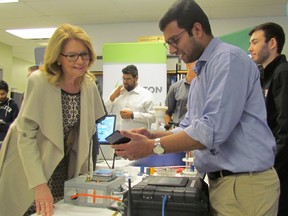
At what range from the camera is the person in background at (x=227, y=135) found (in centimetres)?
112

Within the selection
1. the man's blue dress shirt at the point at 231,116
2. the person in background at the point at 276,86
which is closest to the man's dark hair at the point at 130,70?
the person in background at the point at 276,86

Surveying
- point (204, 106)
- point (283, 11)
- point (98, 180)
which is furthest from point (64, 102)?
point (283, 11)

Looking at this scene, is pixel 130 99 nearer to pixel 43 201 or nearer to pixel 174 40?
pixel 43 201

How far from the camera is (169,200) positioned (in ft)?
3.87

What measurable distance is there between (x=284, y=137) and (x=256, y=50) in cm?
80

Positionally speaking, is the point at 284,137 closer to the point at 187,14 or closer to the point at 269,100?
the point at 269,100

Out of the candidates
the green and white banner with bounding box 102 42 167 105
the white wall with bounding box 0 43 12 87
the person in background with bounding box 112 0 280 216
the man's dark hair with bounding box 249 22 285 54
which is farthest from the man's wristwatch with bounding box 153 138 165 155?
the white wall with bounding box 0 43 12 87

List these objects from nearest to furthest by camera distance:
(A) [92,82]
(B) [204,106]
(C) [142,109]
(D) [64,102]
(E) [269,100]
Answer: (B) [204,106] < (D) [64,102] < (A) [92,82] < (E) [269,100] < (C) [142,109]

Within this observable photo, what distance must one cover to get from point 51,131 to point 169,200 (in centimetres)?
71

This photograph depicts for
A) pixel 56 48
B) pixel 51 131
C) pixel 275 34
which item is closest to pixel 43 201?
pixel 51 131

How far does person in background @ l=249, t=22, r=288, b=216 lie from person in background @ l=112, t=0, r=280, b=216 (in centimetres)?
108

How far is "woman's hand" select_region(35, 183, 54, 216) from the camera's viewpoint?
146 cm

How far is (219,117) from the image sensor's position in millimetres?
1111

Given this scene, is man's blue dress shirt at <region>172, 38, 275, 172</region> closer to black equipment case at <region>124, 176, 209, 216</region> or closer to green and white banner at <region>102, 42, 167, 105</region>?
black equipment case at <region>124, 176, 209, 216</region>
